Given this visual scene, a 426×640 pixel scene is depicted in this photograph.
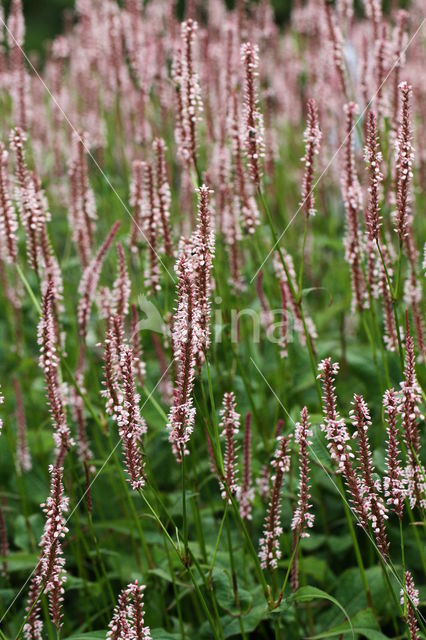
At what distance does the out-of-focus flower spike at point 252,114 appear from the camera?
1.94 m

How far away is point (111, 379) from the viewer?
1760 millimetres

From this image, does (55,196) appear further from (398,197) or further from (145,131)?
(398,197)

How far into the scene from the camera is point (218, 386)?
2.88 metres

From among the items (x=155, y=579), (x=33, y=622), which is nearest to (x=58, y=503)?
(x=33, y=622)

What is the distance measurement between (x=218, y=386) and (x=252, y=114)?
119cm

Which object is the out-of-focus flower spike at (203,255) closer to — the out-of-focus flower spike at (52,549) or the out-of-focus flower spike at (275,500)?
the out-of-focus flower spike at (275,500)

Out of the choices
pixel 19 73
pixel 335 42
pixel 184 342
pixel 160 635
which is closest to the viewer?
pixel 184 342

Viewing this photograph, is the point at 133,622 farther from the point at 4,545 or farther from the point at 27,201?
the point at 27,201

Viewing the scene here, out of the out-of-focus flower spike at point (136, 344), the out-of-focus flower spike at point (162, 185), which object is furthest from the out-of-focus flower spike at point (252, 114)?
the out-of-focus flower spike at point (136, 344)

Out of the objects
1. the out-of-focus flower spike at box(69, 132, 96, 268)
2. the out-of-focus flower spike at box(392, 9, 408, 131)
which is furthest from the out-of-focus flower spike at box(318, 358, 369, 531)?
the out-of-focus flower spike at box(69, 132, 96, 268)

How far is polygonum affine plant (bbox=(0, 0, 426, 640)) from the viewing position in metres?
1.70

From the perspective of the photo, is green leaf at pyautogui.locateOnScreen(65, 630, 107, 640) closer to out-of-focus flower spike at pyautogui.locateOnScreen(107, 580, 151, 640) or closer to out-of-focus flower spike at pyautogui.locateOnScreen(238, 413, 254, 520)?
out-of-focus flower spike at pyautogui.locateOnScreen(107, 580, 151, 640)

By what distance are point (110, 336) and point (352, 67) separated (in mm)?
4440

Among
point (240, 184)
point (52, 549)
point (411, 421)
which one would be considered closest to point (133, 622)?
point (52, 549)
